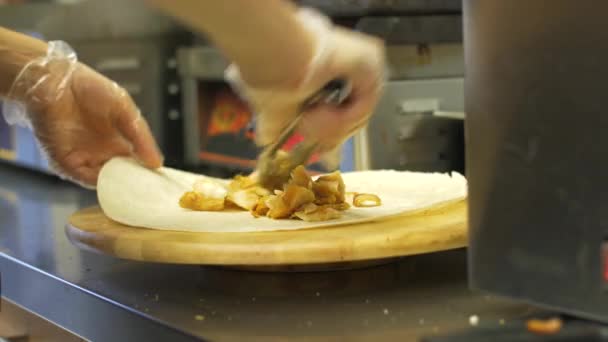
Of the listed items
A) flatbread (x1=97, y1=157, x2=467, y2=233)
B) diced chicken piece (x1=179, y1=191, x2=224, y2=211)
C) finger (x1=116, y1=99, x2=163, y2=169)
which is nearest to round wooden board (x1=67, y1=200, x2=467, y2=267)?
flatbread (x1=97, y1=157, x2=467, y2=233)

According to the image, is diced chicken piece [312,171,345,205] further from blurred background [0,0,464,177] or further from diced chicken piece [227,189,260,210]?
blurred background [0,0,464,177]

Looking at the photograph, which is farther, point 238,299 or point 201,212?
point 201,212

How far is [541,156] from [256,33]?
27 cm

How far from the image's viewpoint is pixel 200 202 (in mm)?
1145

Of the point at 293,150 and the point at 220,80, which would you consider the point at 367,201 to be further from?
the point at 220,80

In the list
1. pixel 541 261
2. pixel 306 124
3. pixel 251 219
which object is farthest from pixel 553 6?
pixel 251 219

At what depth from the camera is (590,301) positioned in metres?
0.70

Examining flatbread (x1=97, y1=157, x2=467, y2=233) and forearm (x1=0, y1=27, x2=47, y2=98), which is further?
forearm (x1=0, y1=27, x2=47, y2=98)

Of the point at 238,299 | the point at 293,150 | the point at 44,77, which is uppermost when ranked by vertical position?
the point at 44,77

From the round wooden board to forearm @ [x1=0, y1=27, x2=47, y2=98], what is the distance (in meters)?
0.41

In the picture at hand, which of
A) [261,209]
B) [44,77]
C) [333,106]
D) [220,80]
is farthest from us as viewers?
[220,80]

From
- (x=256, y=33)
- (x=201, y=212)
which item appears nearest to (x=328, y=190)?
(x=201, y=212)

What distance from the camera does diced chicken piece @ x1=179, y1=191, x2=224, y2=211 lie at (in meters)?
1.13

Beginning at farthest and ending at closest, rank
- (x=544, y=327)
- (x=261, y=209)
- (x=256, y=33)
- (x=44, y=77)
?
(x=44, y=77) → (x=261, y=209) → (x=256, y=33) → (x=544, y=327)
